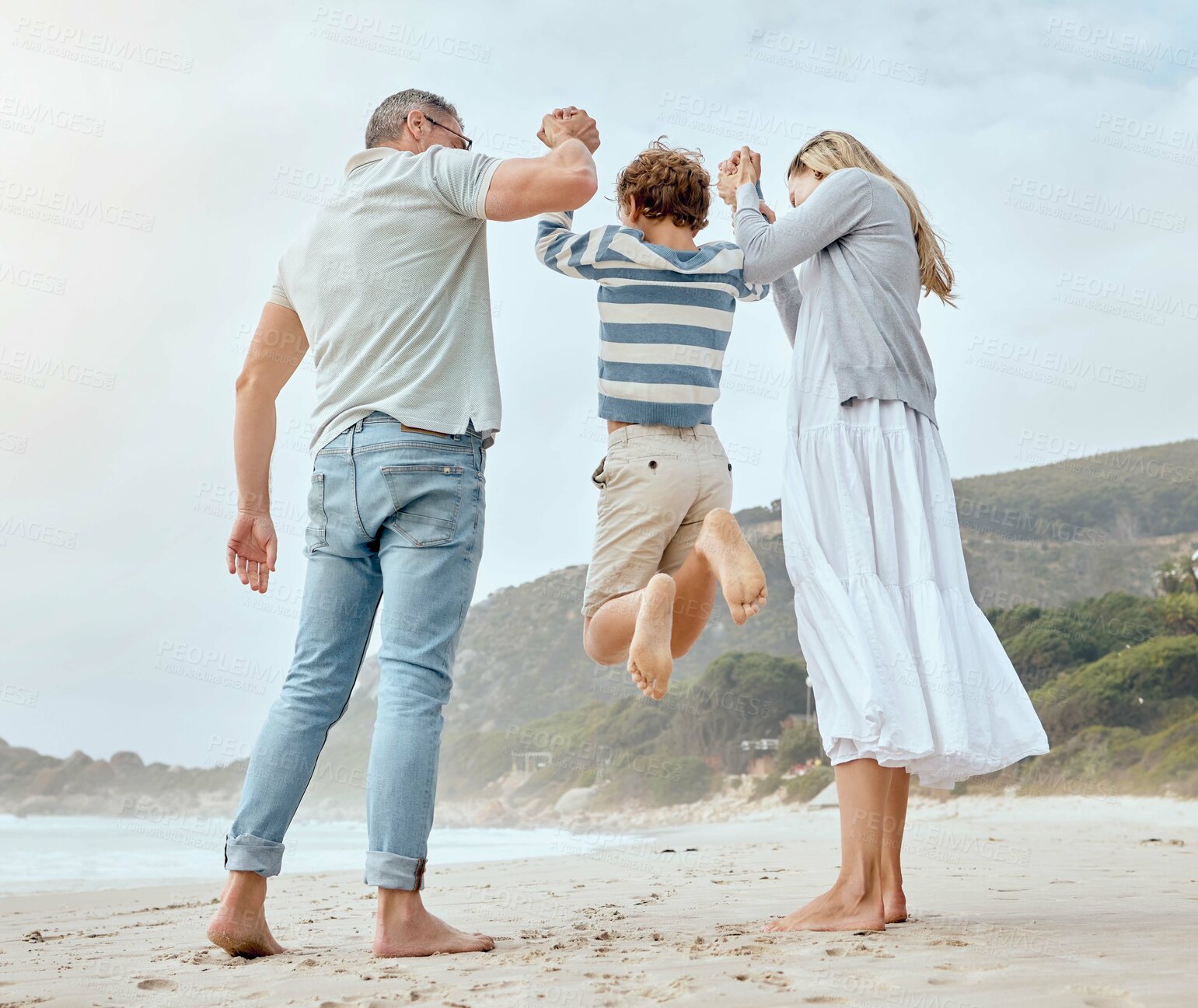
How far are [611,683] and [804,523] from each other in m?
33.2

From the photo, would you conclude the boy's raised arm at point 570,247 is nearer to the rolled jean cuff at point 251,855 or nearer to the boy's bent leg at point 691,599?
the boy's bent leg at point 691,599

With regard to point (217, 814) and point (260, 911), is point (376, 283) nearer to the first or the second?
point (260, 911)

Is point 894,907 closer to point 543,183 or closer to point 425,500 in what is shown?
point 425,500

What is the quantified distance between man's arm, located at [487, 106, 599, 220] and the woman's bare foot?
1670 millimetres

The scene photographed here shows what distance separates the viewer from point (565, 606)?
1561 inches

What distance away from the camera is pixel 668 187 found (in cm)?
305

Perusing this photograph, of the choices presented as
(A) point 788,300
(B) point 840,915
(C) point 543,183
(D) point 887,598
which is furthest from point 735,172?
(B) point 840,915

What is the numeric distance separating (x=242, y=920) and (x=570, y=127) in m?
2.25

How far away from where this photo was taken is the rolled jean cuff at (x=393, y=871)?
2287mm

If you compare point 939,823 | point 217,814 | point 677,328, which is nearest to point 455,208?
point 677,328

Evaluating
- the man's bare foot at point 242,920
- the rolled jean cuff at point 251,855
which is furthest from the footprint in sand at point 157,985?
the rolled jean cuff at point 251,855

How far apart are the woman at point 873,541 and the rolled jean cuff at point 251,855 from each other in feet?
4.24

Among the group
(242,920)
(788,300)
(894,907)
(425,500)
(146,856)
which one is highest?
(788,300)

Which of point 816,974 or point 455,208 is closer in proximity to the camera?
point 816,974
